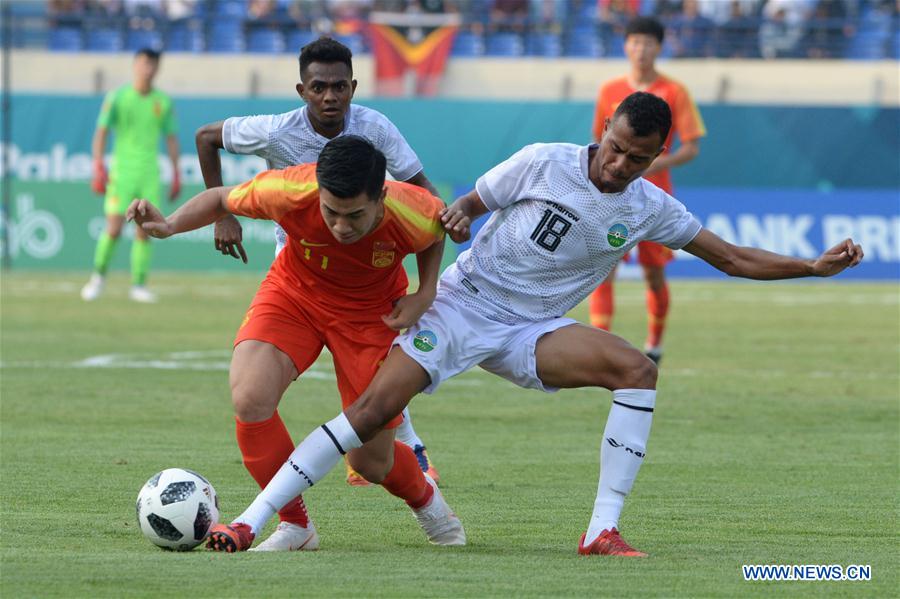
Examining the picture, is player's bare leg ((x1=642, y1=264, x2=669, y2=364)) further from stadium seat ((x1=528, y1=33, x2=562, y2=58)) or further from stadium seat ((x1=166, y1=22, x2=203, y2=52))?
stadium seat ((x1=166, y1=22, x2=203, y2=52))

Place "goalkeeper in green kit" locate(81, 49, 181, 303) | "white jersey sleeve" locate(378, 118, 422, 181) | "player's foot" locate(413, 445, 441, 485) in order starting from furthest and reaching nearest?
1. "goalkeeper in green kit" locate(81, 49, 181, 303)
2. "player's foot" locate(413, 445, 441, 485)
3. "white jersey sleeve" locate(378, 118, 422, 181)

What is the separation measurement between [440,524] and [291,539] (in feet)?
1.94

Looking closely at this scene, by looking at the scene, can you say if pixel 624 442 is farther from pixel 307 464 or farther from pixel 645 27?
pixel 645 27

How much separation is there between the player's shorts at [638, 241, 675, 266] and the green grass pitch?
3.00ft

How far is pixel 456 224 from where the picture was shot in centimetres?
569

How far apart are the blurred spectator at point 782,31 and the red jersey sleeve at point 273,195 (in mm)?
22823

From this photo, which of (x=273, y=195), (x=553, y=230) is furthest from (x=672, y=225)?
(x=273, y=195)

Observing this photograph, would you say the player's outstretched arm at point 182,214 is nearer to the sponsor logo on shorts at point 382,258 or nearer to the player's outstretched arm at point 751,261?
the sponsor logo on shorts at point 382,258

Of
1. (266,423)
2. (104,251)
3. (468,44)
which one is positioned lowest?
(104,251)

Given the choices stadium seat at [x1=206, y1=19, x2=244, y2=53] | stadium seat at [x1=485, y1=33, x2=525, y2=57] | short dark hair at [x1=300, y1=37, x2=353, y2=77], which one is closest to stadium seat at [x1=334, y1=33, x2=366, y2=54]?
stadium seat at [x1=206, y1=19, x2=244, y2=53]

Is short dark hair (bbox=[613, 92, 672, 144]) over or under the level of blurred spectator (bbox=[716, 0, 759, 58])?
over

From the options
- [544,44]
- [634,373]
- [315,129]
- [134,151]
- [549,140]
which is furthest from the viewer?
[544,44]

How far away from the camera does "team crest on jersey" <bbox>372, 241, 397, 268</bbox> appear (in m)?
5.84

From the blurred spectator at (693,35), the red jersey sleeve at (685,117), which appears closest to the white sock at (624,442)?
the red jersey sleeve at (685,117)
